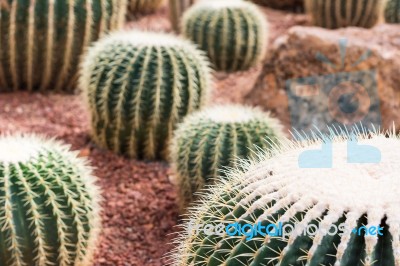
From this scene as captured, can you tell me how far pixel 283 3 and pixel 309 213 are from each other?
786 cm

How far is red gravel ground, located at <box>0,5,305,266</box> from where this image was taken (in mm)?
3600

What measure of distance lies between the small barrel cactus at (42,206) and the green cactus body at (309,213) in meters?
0.96

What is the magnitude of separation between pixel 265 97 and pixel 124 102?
4.21 feet

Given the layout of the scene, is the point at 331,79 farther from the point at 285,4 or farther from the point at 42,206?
the point at 285,4

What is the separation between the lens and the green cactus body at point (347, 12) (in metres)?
7.93

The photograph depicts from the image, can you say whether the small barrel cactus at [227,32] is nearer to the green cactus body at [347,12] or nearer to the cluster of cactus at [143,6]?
the cluster of cactus at [143,6]

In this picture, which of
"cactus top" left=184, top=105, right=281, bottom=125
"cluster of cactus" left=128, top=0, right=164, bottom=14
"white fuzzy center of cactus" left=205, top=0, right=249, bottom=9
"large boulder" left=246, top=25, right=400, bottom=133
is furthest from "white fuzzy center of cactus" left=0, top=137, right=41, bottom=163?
"cluster of cactus" left=128, top=0, right=164, bottom=14

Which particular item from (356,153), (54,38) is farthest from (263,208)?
(54,38)

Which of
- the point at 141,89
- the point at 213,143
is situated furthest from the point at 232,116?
the point at 141,89

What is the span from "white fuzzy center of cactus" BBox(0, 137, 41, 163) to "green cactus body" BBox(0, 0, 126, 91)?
2.28 metres

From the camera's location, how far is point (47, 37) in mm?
5312

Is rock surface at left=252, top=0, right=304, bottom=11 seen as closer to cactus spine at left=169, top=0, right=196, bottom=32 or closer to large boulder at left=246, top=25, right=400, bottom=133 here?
cactus spine at left=169, top=0, right=196, bottom=32

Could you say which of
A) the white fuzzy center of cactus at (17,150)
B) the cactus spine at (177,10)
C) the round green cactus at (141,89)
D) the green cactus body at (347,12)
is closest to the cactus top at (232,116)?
the round green cactus at (141,89)

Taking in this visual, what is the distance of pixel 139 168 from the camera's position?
14.5 feet
